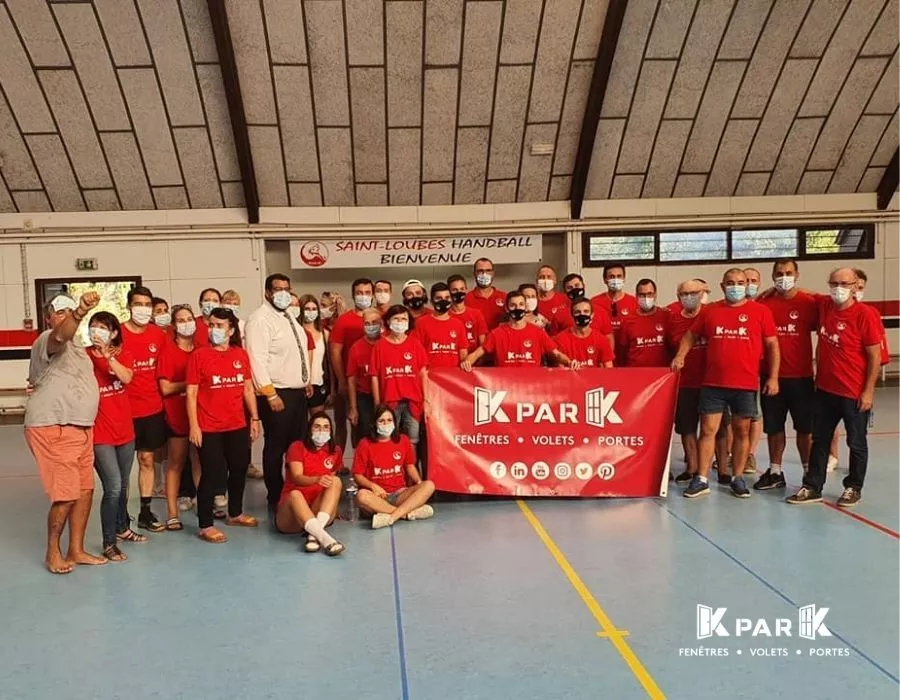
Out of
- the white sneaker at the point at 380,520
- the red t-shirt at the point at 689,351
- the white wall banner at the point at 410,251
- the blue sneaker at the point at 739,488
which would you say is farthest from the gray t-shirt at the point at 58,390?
the white wall banner at the point at 410,251

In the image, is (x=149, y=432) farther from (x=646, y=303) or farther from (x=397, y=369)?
(x=646, y=303)

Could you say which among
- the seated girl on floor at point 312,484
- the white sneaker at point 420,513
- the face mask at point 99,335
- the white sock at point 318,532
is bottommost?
the white sneaker at point 420,513

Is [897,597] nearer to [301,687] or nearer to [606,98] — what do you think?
[301,687]

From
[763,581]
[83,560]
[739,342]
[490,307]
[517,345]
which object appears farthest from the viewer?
[490,307]

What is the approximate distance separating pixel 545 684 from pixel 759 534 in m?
2.37

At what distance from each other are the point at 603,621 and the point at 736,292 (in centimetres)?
303

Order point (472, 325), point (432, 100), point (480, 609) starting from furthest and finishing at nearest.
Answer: point (432, 100) → point (472, 325) → point (480, 609)

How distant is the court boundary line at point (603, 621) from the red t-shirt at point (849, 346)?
2.45 m

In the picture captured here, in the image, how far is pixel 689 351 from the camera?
5527mm

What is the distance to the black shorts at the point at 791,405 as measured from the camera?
532cm

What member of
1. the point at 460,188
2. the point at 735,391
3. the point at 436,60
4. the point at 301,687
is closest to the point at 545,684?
the point at 301,687

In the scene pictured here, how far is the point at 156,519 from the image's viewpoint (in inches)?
191

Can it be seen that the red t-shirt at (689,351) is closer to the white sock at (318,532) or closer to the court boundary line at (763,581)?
the court boundary line at (763,581)

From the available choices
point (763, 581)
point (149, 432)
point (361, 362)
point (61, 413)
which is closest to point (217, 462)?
point (149, 432)
